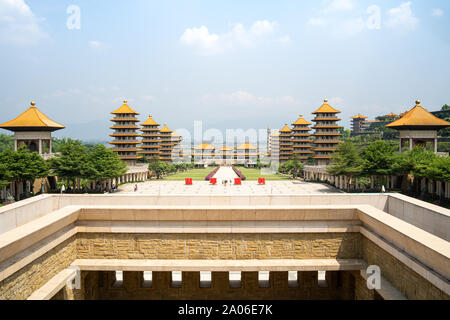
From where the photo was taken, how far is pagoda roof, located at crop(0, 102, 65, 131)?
39844 mm

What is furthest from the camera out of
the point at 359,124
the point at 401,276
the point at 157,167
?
the point at 359,124

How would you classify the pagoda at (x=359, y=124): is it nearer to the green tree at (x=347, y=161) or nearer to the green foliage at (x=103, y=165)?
the green tree at (x=347, y=161)

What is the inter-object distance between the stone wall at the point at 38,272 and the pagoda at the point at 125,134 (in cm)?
4859

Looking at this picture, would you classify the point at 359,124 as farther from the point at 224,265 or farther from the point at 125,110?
the point at 224,265

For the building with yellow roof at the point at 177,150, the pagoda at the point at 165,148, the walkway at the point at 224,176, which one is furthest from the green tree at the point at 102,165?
the building with yellow roof at the point at 177,150

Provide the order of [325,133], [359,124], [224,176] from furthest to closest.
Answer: [359,124]
[224,176]
[325,133]

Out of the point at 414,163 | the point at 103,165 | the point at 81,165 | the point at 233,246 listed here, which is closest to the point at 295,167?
the point at 414,163

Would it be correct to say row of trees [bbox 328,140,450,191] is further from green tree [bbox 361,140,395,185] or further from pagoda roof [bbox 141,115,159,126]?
pagoda roof [bbox 141,115,159,126]

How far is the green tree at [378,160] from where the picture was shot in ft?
110

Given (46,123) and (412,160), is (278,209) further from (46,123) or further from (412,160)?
(46,123)

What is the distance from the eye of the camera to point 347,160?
36.4 m

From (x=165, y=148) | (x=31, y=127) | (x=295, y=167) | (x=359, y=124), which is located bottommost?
(x=295, y=167)

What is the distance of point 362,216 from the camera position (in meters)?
7.06

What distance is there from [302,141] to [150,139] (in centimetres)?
3039
